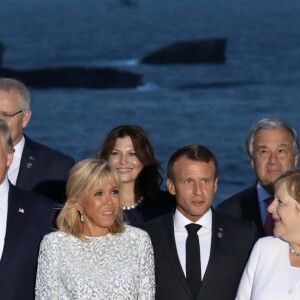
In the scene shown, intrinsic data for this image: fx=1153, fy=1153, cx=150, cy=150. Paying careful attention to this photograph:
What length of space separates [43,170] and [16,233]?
A: 0.96 metres

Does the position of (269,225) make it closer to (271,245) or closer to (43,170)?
(271,245)

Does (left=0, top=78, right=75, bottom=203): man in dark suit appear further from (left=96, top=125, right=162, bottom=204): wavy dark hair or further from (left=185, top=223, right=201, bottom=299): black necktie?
(left=185, top=223, right=201, bottom=299): black necktie

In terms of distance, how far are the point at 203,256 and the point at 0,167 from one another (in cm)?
103

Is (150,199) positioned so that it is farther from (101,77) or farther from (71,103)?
(101,77)

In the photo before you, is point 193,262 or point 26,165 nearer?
point 193,262

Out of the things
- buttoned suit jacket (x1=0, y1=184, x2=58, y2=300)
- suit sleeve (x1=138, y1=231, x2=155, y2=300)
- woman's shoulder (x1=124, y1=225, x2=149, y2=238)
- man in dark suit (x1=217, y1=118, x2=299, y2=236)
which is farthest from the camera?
man in dark suit (x1=217, y1=118, x2=299, y2=236)

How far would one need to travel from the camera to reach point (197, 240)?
5.45 meters

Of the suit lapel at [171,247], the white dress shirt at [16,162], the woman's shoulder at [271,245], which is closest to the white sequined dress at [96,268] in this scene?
the suit lapel at [171,247]

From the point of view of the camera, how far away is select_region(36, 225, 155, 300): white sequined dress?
5.12 meters

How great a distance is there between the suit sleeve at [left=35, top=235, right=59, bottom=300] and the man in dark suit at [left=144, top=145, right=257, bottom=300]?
517 millimetres

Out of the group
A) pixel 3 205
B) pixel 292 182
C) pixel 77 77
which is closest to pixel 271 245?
pixel 292 182

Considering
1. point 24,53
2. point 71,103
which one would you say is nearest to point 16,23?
point 24,53

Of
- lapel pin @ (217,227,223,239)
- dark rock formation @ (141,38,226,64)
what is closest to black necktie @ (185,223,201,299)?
lapel pin @ (217,227,223,239)

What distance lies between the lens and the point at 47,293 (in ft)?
16.8
